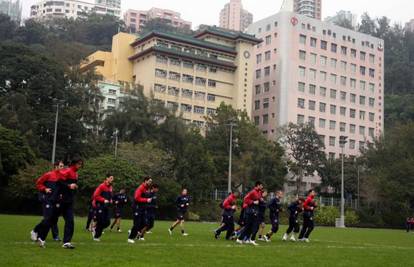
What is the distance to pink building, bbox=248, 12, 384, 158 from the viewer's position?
107 metres

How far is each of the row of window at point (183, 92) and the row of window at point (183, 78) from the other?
1.52 metres

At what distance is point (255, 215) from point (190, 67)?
255 feet

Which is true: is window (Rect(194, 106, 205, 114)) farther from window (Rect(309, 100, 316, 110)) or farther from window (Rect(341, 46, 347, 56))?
window (Rect(341, 46, 347, 56))

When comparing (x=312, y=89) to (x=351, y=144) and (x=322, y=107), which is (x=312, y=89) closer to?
(x=322, y=107)

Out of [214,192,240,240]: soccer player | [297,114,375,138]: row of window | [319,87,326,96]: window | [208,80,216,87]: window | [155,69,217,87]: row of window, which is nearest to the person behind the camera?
[214,192,240,240]: soccer player

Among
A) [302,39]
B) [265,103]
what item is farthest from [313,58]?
[265,103]

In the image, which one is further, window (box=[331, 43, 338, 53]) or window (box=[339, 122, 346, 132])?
window (box=[331, 43, 338, 53])

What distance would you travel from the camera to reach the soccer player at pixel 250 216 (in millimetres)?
20531

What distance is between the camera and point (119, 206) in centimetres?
2647

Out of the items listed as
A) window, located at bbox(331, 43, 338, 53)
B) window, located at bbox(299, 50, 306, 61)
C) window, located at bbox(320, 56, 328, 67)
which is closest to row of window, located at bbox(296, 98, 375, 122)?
window, located at bbox(320, 56, 328, 67)

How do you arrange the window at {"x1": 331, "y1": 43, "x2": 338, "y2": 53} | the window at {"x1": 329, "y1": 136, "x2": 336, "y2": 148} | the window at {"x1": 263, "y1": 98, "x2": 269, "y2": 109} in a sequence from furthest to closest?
the window at {"x1": 331, "y1": 43, "x2": 338, "y2": 53} → the window at {"x1": 329, "y1": 136, "x2": 336, "y2": 148} → the window at {"x1": 263, "y1": 98, "x2": 269, "y2": 109}

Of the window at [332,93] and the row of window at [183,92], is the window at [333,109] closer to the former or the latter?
the window at [332,93]

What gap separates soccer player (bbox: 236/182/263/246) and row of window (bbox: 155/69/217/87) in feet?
245

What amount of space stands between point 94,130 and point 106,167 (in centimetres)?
2158
